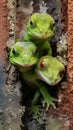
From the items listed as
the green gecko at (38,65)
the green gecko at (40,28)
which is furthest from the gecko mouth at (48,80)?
the green gecko at (40,28)

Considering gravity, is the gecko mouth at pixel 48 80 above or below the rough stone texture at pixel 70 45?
below

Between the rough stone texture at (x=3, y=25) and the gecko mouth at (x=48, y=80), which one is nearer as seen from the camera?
the gecko mouth at (x=48, y=80)

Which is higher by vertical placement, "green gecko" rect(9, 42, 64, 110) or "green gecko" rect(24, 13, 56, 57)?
"green gecko" rect(24, 13, 56, 57)

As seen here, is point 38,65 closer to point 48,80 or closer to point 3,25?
point 48,80

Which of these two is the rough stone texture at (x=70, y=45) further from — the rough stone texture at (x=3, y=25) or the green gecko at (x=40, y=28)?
the rough stone texture at (x=3, y=25)

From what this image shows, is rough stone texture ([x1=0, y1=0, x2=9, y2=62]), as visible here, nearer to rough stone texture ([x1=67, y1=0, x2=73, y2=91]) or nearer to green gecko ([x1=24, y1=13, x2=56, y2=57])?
green gecko ([x1=24, y1=13, x2=56, y2=57])

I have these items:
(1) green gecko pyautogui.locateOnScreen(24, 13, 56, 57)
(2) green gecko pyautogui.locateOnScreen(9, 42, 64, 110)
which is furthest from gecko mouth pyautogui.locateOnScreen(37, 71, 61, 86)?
(1) green gecko pyautogui.locateOnScreen(24, 13, 56, 57)

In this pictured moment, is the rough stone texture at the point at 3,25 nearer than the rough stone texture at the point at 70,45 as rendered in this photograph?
No

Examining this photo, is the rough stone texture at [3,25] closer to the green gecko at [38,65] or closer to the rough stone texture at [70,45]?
the green gecko at [38,65]

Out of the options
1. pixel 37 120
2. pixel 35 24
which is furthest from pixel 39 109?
pixel 35 24
